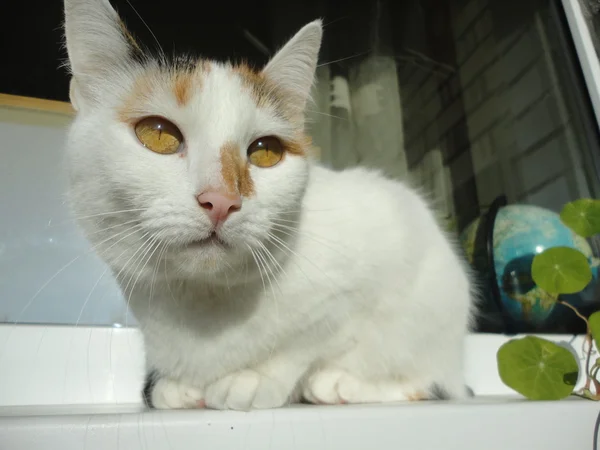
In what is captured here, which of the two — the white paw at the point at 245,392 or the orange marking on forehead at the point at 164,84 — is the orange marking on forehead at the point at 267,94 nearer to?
the orange marking on forehead at the point at 164,84

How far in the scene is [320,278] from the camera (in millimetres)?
755

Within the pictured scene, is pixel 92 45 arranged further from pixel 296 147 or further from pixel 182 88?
pixel 296 147

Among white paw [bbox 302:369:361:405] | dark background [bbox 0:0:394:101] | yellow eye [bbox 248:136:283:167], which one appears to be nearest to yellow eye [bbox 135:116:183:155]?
yellow eye [bbox 248:136:283:167]

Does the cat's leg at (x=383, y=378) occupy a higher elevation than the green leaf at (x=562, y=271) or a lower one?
lower

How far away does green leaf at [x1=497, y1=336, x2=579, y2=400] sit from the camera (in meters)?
0.79

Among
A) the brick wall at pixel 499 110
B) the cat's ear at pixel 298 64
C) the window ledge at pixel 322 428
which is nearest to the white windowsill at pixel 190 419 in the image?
the window ledge at pixel 322 428

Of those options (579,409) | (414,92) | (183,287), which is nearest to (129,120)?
(183,287)

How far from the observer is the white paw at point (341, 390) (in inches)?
30.5

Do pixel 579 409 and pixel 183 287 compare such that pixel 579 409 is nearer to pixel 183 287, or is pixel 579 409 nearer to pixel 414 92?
pixel 183 287

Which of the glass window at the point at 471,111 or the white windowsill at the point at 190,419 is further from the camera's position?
the glass window at the point at 471,111

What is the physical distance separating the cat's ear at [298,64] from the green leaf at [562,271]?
0.58m

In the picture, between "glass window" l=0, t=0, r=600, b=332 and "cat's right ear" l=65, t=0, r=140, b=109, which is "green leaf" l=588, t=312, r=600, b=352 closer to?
"glass window" l=0, t=0, r=600, b=332

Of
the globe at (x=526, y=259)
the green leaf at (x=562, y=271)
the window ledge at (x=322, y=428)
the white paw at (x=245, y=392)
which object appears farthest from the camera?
the globe at (x=526, y=259)

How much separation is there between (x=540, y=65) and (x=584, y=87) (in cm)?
16
